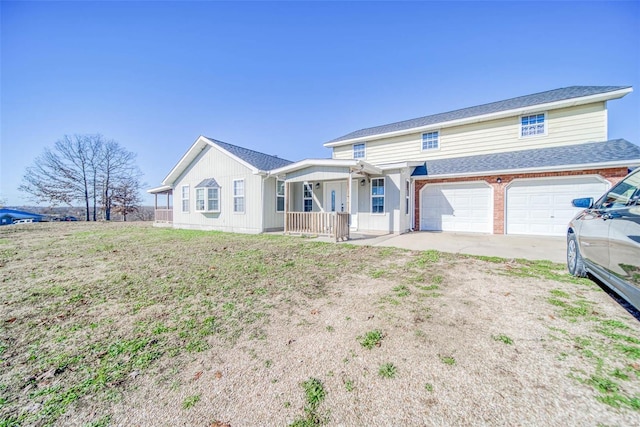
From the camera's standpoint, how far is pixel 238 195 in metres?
13.7

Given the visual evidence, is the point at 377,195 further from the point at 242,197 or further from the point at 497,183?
the point at 242,197

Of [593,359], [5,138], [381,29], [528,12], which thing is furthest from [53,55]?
[5,138]

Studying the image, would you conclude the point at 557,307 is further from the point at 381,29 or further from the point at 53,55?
the point at 53,55

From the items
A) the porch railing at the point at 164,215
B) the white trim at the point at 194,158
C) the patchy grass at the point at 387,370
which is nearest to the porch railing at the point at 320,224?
the white trim at the point at 194,158

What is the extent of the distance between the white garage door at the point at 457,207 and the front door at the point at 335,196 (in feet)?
13.6

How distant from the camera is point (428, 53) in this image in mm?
12508

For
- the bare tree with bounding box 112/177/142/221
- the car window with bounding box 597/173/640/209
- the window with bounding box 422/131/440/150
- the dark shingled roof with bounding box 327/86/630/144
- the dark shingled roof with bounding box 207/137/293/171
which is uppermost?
the dark shingled roof with bounding box 327/86/630/144

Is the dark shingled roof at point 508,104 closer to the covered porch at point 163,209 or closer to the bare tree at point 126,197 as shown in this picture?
the covered porch at point 163,209

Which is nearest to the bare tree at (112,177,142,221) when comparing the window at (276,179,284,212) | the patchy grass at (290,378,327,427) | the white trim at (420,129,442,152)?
the window at (276,179,284,212)

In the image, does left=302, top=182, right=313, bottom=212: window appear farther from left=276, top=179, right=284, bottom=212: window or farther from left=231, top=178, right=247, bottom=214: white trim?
left=231, top=178, right=247, bottom=214: white trim

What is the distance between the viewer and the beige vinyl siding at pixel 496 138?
11031 millimetres

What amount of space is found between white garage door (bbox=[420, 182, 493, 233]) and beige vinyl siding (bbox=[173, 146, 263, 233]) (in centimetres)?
875

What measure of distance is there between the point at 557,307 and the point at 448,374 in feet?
8.63

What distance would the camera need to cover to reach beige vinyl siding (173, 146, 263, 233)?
42.5ft
